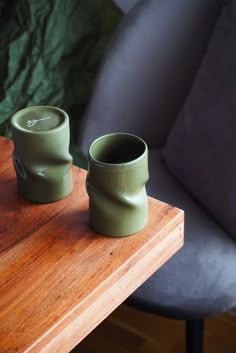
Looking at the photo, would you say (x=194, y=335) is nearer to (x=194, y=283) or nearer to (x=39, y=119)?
(x=194, y=283)

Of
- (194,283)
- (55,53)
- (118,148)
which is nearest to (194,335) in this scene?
(194,283)

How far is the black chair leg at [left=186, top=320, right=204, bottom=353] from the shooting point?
1.17m

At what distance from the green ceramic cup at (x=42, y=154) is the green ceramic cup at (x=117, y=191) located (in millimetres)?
52

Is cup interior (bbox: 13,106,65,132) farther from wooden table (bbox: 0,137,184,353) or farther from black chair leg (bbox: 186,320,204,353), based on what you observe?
black chair leg (bbox: 186,320,204,353)

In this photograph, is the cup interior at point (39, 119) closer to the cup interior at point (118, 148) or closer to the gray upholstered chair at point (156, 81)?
the cup interior at point (118, 148)

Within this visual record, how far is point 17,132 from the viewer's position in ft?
2.62

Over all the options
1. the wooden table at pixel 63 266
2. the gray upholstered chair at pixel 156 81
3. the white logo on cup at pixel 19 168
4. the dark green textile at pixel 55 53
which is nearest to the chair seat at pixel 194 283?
the gray upholstered chair at pixel 156 81

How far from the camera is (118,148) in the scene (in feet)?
2.68

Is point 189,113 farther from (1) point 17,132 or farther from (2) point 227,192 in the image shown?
(1) point 17,132

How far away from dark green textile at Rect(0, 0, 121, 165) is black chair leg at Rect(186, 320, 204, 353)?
1.91 ft

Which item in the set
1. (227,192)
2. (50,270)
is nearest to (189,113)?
(227,192)

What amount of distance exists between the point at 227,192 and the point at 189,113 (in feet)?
0.65

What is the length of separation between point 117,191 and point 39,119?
0.54 ft

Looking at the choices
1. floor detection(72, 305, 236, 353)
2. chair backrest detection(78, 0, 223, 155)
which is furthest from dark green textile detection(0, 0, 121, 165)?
floor detection(72, 305, 236, 353)
